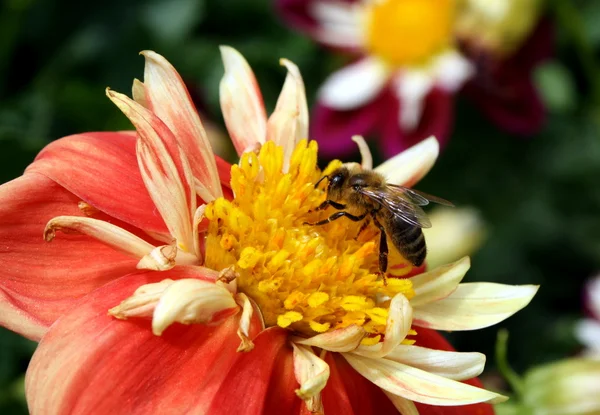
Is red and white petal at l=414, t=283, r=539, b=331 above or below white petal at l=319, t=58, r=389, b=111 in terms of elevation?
above

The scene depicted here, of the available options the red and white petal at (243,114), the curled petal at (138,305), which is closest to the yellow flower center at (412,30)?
the red and white petal at (243,114)

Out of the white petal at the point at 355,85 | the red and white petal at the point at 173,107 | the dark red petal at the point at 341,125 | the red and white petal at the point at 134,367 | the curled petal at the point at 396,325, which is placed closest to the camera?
the red and white petal at the point at 134,367

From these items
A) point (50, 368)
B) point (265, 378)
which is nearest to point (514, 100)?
point (265, 378)

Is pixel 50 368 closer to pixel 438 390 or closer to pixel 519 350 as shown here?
pixel 438 390

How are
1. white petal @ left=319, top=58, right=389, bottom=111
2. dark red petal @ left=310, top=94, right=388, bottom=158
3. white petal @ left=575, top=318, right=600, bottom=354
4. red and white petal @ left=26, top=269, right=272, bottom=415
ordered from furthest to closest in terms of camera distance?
white petal @ left=319, top=58, right=389, bottom=111, dark red petal @ left=310, top=94, right=388, bottom=158, white petal @ left=575, top=318, right=600, bottom=354, red and white petal @ left=26, top=269, right=272, bottom=415

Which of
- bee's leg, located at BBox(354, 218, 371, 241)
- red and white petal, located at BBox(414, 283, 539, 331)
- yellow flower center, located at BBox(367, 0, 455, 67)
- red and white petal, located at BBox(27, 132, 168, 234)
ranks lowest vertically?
yellow flower center, located at BBox(367, 0, 455, 67)

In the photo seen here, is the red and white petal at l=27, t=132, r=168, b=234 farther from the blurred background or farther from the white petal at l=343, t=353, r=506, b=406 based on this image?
the blurred background

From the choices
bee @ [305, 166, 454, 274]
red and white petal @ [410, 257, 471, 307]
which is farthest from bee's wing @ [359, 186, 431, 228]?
red and white petal @ [410, 257, 471, 307]

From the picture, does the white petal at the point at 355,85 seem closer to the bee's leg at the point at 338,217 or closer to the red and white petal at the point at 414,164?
the red and white petal at the point at 414,164
